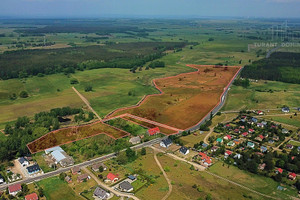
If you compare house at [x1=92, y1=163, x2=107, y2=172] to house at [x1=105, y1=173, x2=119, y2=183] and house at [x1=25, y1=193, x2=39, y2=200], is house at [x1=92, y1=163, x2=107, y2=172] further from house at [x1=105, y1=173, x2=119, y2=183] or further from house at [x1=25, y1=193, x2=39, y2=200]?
house at [x1=25, y1=193, x2=39, y2=200]

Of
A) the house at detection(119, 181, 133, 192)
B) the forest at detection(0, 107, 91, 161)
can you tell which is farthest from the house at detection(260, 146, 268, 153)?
the forest at detection(0, 107, 91, 161)

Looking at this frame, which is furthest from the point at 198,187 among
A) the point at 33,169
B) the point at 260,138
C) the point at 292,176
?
the point at 33,169

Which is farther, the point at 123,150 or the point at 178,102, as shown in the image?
the point at 178,102

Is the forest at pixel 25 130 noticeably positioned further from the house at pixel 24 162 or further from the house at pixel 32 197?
the house at pixel 32 197

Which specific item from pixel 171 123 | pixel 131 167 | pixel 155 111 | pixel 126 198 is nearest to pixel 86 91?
pixel 155 111

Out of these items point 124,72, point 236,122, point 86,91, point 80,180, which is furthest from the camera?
point 124,72

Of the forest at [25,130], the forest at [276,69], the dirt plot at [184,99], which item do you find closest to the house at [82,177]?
the forest at [25,130]

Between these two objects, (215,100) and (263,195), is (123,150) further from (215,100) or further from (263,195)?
(215,100)

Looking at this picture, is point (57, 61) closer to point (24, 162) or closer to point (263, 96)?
point (263, 96)
